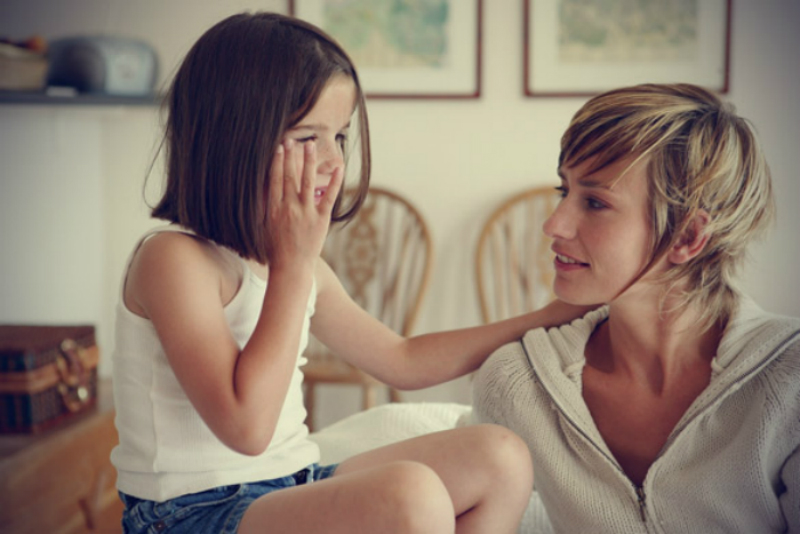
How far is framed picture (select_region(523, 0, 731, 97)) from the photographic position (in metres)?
2.60

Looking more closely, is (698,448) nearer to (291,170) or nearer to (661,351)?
(661,351)

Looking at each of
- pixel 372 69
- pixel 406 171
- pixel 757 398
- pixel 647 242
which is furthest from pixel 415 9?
pixel 757 398

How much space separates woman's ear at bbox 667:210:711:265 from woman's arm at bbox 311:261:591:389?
8.5 inches

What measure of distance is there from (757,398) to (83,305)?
2218 mm

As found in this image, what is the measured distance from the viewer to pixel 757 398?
43.3 inches

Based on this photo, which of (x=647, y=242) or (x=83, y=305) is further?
(x=83, y=305)

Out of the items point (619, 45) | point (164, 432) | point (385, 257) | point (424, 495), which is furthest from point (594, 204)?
point (619, 45)

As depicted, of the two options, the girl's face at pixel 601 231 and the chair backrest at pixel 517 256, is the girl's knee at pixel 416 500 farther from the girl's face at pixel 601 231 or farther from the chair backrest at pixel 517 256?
the chair backrest at pixel 517 256

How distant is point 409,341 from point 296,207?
0.40 metres

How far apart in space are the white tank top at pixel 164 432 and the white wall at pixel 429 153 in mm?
1546

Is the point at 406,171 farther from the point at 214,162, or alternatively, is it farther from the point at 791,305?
the point at 214,162

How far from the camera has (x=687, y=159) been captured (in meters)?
1.12

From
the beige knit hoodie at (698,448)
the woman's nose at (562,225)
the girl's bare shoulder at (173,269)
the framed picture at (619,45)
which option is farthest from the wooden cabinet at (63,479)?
the framed picture at (619,45)

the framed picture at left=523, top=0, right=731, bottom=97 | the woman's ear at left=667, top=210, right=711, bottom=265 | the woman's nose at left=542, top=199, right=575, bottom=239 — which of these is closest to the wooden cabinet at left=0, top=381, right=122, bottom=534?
the woman's nose at left=542, top=199, right=575, bottom=239
